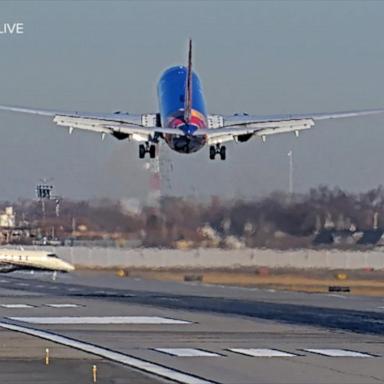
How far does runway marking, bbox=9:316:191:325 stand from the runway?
40mm

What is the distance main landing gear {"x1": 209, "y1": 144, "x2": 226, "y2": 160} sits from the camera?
260ft

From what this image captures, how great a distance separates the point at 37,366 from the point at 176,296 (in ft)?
139

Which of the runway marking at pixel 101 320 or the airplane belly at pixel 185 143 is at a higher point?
the airplane belly at pixel 185 143

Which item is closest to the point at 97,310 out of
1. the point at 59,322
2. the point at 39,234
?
the point at 59,322

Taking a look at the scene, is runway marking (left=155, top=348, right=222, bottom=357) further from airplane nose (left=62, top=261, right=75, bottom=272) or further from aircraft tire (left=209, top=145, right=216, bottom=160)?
airplane nose (left=62, top=261, right=75, bottom=272)

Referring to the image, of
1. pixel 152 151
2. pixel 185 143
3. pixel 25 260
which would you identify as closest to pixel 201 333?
pixel 185 143

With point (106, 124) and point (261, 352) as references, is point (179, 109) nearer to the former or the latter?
point (106, 124)

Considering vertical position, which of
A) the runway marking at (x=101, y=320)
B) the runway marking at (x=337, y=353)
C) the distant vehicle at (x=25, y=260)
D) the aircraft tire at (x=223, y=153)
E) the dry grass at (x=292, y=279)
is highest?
the aircraft tire at (x=223, y=153)

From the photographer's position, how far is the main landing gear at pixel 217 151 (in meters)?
79.1

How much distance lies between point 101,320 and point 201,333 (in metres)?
7.87

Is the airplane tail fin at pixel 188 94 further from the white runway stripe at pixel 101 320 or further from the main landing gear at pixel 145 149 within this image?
the white runway stripe at pixel 101 320

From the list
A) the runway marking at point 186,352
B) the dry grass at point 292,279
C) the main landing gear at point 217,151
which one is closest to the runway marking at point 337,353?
the runway marking at point 186,352

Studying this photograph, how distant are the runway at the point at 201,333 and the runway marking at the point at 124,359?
1.2 inches

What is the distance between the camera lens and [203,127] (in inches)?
3071
